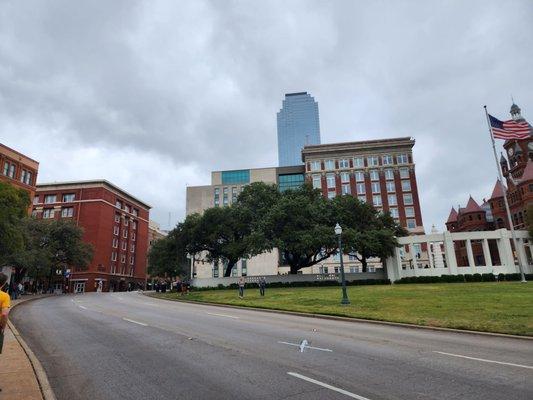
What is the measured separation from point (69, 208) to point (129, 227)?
15031 mm

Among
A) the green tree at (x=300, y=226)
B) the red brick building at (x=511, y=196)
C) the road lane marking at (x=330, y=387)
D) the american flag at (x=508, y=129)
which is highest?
the red brick building at (x=511, y=196)

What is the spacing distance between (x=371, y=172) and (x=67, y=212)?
6972 cm

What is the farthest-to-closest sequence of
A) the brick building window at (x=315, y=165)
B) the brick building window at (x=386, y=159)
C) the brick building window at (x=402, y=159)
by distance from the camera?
the brick building window at (x=315, y=165) → the brick building window at (x=386, y=159) → the brick building window at (x=402, y=159)

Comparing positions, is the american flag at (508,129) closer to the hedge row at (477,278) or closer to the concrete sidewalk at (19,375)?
the hedge row at (477,278)

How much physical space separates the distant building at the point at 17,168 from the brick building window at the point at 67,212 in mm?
25101

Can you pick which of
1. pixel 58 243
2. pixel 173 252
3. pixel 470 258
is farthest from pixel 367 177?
pixel 58 243

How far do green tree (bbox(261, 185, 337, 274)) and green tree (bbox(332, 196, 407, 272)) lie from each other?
4.93 ft

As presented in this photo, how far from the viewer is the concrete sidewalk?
6.22 m

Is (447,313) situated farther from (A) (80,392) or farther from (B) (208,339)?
(A) (80,392)

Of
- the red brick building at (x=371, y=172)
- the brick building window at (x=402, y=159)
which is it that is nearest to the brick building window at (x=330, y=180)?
the red brick building at (x=371, y=172)

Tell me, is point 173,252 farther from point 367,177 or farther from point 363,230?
point 367,177

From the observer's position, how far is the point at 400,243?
161 ft

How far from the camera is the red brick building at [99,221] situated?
8112 cm

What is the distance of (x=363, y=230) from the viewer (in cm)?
4997
